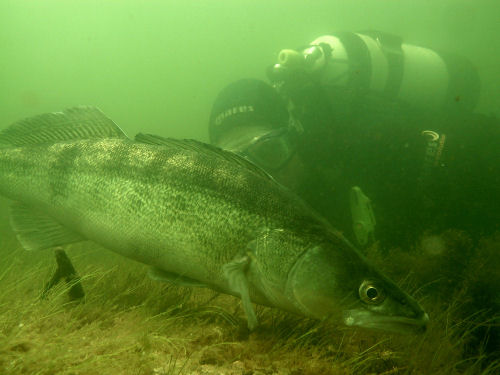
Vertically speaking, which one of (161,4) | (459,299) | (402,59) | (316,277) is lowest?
(459,299)

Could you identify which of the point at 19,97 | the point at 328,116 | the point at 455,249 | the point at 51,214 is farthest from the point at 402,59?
the point at 19,97

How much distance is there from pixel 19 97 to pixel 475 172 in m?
97.0

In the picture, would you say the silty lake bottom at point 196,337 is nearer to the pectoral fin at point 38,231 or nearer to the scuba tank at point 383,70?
the pectoral fin at point 38,231

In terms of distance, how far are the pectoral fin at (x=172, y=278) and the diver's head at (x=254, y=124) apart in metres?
2.95

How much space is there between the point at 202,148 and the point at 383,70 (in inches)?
290

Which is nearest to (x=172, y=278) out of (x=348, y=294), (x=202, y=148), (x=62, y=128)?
(x=202, y=148)

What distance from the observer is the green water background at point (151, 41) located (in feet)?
261

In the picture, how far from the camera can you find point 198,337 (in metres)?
2.30

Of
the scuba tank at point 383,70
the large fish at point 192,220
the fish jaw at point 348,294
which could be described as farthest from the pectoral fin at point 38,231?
the scuba tank at point 383,70

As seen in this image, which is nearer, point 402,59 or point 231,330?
point 231,330

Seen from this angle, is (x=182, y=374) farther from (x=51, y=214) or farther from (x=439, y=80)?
(x=439, y=80)

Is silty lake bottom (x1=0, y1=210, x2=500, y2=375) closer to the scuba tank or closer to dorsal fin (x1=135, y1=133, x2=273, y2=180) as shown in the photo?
dorsal fin (x1=135, y1=133, x2=273, y2=180)

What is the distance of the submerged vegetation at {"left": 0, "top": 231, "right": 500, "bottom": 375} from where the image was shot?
1.93m

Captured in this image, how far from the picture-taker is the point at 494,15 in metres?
48.6
